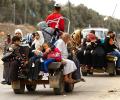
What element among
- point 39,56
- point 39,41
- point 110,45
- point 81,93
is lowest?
point 81,93

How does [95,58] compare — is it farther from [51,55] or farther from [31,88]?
[51,55]

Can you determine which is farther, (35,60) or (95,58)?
(95,58)

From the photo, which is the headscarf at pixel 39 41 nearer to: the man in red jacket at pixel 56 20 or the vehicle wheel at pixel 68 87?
the man in red jacket at pixel 56 20

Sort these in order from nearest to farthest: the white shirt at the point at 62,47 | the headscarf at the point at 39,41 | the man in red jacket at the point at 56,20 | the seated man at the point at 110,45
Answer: the white shirt at the point at 62,47 → the headscarf at the point at 39,41 → the man in red jacket at the point at 56,20 → the seated man at the point at 110,45

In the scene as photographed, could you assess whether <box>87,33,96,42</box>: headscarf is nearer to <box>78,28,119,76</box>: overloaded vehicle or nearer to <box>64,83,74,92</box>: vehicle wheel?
<box>78,28,119,76</box>: overloaded vehicle

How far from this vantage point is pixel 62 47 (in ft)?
51.5

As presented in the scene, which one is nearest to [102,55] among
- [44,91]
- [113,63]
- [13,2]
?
[113,63]

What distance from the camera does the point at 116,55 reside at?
906 inches

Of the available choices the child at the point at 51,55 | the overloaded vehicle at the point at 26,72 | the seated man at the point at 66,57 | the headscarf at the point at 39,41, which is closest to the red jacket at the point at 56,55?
the child at the point at 51,55

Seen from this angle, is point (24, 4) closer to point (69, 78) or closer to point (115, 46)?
point (115, 46)

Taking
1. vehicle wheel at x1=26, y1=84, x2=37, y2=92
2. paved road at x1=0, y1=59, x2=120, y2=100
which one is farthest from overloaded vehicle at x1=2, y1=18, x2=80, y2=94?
vehicle wheel at x1=26, y1=84, x2=37, y2=92

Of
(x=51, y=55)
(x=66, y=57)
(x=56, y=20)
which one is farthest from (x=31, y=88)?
(x=56, y=20)

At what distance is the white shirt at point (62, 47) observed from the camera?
15609mm

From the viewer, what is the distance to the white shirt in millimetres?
15609
